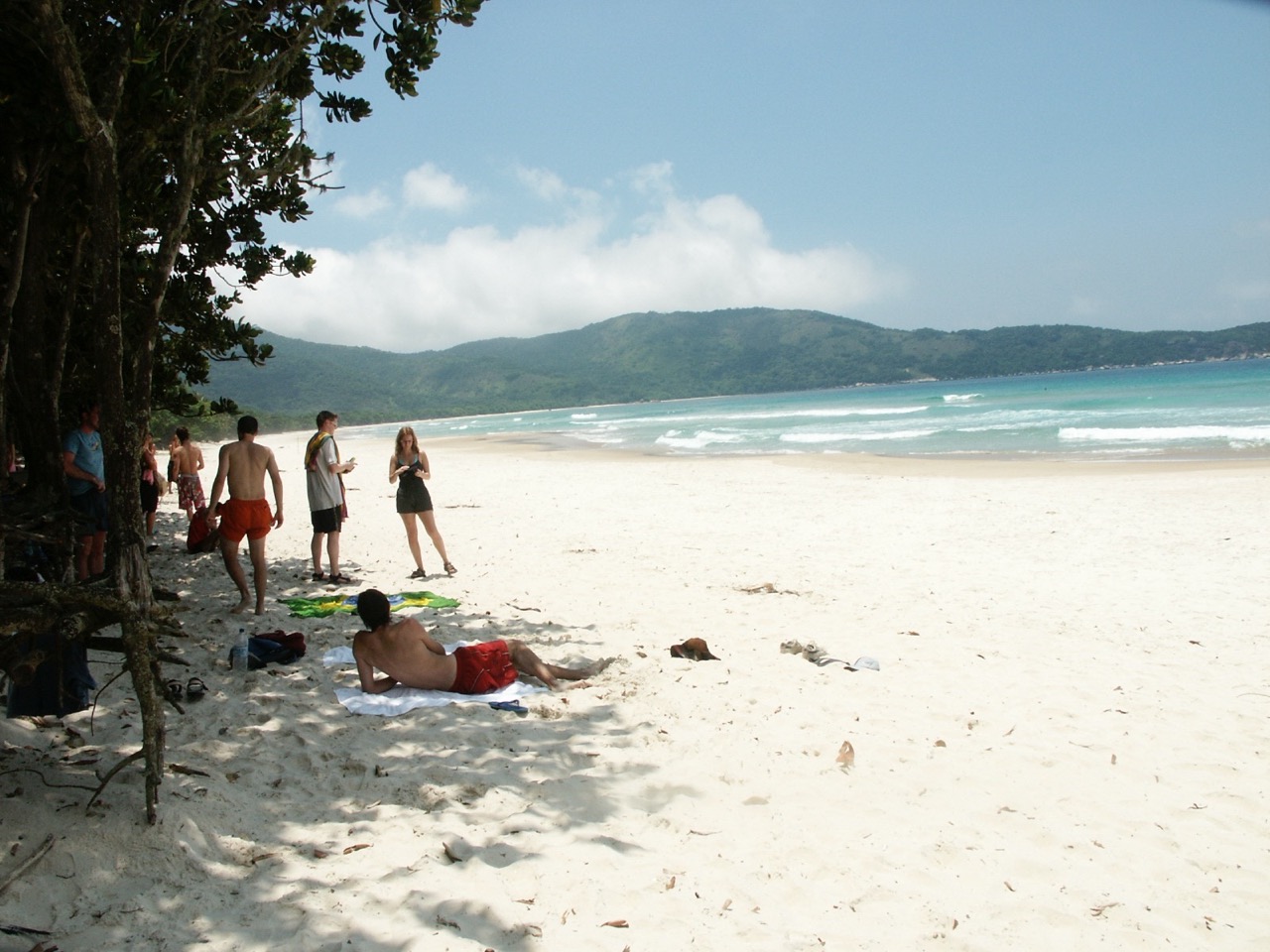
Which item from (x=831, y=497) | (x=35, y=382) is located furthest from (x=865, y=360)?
(x=35, y=382)

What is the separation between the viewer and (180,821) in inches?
124

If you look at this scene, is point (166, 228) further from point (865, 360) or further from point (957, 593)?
point (865, 360)

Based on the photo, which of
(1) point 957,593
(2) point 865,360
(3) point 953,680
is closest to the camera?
(3) point 953,680

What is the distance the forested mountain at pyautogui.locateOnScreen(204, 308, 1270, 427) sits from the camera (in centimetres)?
13362

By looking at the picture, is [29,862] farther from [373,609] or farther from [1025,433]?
[1025,433]

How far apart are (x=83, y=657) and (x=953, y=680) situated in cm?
467

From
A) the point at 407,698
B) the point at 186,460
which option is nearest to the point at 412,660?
the point at 407,698

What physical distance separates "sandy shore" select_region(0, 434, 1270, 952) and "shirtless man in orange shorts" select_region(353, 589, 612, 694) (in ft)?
0.85

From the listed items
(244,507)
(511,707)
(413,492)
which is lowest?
(511,707)

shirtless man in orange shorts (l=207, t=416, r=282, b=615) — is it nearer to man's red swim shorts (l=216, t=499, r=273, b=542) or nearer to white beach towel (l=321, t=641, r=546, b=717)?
man's red swim shorts (l=216, t=499, r=273, b=542)

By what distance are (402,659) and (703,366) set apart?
179980mm

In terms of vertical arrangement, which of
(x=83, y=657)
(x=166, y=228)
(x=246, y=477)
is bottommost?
(x=83, y=657)

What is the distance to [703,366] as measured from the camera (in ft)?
598

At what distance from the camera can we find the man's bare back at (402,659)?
187 inches
